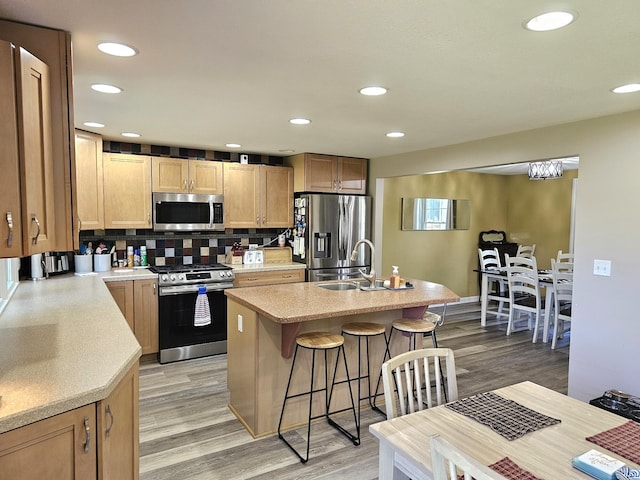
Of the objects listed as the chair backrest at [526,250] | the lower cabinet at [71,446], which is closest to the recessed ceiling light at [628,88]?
the lower cabinet at [71,446]

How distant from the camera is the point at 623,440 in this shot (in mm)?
1419

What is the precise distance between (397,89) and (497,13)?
95cm

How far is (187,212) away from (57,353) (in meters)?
3.02

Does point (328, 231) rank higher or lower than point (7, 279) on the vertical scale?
higher

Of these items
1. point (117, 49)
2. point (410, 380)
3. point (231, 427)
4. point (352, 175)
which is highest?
point (117, 49)

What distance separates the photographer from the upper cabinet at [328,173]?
5.05 meters

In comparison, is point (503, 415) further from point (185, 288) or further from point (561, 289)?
point (561, 289)

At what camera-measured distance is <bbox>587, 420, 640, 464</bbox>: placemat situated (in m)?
1.34

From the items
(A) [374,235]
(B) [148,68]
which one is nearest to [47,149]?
(B) [148,68]

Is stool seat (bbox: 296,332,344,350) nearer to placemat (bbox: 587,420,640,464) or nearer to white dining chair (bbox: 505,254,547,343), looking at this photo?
placemat (bbox: 587,420,640,464)

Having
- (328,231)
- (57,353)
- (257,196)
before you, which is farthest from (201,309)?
(57,353)

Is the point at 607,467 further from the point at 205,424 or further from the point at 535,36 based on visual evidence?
the point at 205,424

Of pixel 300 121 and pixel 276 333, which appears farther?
pixel 300 121

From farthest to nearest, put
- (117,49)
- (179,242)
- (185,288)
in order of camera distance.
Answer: (179,242) < (185,288) < (117,49)
